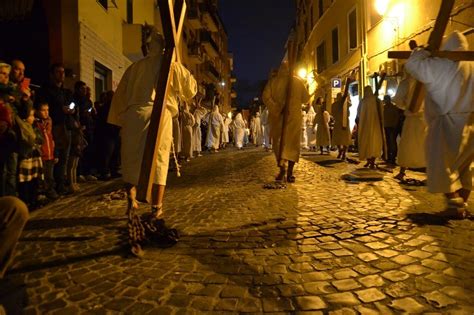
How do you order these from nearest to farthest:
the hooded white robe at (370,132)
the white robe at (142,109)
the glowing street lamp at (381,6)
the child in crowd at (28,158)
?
the white robe at (142,109) < the child in crowd at (28,158) < the hooded white robe at (370,132) < the glowing street lamp at (381,6)

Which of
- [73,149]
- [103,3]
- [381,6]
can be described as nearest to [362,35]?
[381,6]

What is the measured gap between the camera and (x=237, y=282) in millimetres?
2664

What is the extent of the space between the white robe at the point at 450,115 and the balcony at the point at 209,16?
40.4 meters

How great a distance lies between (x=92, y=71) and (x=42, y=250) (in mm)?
9233

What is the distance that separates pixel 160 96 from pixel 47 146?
10.7 feet

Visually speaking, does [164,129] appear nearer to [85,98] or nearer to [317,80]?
[85,98]

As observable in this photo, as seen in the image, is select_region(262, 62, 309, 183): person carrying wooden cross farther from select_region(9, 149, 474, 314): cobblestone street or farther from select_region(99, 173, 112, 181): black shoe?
select_region(99, 173, 112, 181): black shoe

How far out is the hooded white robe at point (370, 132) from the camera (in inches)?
364

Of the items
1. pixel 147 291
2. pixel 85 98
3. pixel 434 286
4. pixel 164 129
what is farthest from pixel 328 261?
pixel 85 98

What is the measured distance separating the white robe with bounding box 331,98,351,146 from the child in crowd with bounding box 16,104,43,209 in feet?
28.2

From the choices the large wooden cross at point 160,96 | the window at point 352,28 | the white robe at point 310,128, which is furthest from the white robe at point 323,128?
the large wooden cross at point 160,96

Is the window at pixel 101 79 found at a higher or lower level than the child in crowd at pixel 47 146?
higher

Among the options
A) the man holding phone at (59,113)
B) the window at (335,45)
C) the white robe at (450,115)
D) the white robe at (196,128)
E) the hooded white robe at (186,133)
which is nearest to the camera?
the white robe at (450,115)

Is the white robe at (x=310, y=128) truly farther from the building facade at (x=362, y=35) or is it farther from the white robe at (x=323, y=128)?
the white robe at (x=323, y=128)
